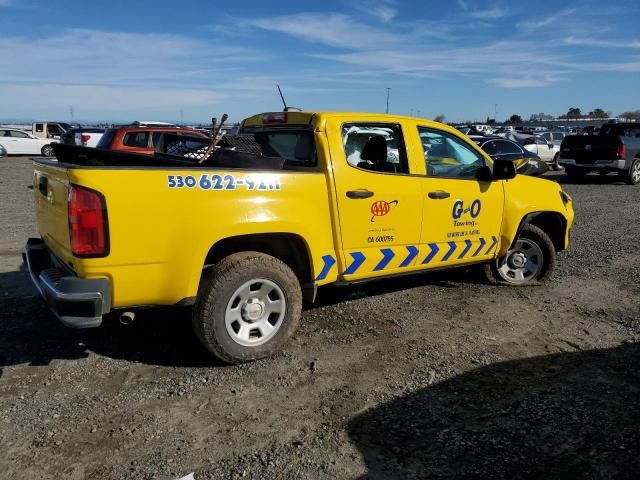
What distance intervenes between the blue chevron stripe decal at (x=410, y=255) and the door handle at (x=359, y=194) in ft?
2.29

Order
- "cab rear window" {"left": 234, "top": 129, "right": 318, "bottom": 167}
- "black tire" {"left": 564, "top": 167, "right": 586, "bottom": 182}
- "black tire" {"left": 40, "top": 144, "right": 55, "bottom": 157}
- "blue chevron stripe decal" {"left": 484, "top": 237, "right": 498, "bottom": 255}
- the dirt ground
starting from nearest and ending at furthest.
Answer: the dirt ground, "cab rear window" {"left": 234, "top": 129, "right": 318, "bottom": 167}, "blue chevron stripe decal" {"left": 484, "top": 237, "right": 498, "bottom": 255}, "black tire" {"left": 564, "top": 167, "right": 586, "bottom": 182}, "black tire" {"left": 40, "top": 144, "right": 55, "bottom": 157}

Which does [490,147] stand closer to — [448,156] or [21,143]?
[448,156]

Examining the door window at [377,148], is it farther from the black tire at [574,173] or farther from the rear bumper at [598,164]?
the black tire at [574,173]

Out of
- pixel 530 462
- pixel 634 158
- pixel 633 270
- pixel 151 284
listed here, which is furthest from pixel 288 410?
pixel 634 158

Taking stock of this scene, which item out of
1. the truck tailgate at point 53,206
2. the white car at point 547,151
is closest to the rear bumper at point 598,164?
the white car at point 547,151

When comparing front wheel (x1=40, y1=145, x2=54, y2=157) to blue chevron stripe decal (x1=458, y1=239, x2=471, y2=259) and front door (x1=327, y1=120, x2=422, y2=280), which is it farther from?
blue chevron stripe decal (x1=458, y1=239, x2=471, y2=259)

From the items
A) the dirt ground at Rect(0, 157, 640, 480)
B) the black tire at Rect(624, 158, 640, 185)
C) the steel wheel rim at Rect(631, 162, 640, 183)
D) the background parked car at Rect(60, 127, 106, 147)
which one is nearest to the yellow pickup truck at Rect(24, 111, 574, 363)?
the dirt ground at Rect(0, 157, 640, 480)

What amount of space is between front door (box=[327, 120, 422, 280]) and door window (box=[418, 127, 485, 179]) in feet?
0.94

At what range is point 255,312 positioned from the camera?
3.96m

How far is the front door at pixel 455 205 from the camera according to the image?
484 cm

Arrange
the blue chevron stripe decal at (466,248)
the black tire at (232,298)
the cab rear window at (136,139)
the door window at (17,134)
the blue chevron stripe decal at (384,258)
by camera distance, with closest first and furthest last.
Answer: the black tire at (232,298), the blue chevron stripe decal at (384,258), the blue chevron stripe decal at (466,248), the cab rear window at (136,139), the door window at (17,134)

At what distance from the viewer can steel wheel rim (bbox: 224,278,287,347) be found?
386 centimetres

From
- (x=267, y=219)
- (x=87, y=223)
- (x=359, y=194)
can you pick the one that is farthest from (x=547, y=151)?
(x=87, y=223)

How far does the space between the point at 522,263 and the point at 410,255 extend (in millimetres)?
1835
